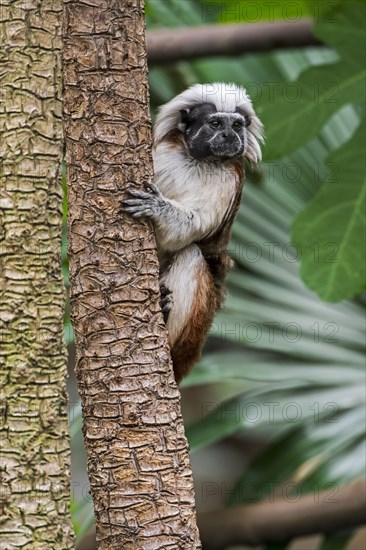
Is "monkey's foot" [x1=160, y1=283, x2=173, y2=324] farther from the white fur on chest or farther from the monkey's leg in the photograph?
the white fur on chest

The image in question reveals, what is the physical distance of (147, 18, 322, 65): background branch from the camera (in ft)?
15.2

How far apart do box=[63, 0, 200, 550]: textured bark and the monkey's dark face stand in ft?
4.30

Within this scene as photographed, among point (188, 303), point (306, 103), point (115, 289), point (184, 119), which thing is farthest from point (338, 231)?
point (115, 289)

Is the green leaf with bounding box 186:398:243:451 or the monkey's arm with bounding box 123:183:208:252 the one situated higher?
the monkey's arm with bounding box 123:183:208:252

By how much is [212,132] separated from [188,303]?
751 mm

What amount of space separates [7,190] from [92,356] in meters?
0.62

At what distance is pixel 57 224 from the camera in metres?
2.47

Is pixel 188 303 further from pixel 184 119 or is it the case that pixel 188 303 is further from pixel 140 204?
pixel 140 204

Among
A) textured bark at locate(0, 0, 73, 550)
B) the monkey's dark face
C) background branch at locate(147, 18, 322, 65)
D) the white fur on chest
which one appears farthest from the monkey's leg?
textured bark at locate(0, 0, 73, 550)

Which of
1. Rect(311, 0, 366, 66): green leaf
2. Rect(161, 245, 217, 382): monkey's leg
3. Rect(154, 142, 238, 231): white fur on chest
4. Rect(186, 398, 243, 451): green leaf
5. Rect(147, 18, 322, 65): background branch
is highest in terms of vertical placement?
Rect(147, 18, 322, 65): background branch

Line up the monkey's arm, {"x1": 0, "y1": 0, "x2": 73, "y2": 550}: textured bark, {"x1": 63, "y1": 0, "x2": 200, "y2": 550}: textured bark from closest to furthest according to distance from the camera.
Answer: {"x1": 0, "y1": 0, "x2": 73, "y2": 550}: textured bark < {"x1": 63, "y1": 0, "x2": 200, "y2": 550}: textured bark < the monkey's arm

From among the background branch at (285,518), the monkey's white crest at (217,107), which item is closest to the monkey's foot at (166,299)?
the monkey's white crest at (217,107)

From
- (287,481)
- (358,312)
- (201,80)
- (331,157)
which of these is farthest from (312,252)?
(201,80)

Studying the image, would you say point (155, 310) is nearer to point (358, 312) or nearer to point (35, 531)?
point (35, 531)
